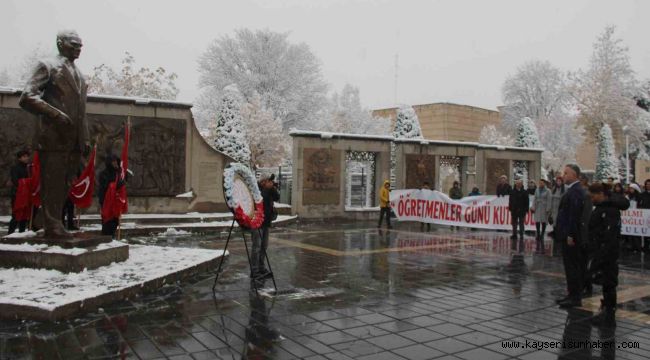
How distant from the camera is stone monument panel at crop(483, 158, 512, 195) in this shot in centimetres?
2558

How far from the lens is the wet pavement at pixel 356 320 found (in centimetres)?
500

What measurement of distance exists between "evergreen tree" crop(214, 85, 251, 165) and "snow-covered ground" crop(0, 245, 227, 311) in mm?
19443

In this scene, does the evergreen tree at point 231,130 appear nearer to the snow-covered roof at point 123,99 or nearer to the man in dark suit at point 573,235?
the snow-covered roof at point 123,99

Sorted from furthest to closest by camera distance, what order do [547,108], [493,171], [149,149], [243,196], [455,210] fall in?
1. [547,108]
2. [493,171]
3. [455,210]
4. [149,149]
5. [243,196]

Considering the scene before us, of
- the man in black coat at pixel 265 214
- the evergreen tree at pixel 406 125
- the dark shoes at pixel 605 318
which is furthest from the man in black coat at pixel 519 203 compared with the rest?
the evergreen tree at pixel 406 125

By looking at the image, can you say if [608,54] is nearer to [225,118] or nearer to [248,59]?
[248,59]

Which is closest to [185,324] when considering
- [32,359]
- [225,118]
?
[32,359]

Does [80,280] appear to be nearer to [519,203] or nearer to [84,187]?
[84,187]

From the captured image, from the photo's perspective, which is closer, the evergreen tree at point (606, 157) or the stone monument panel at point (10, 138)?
the stone monument panel at point (10, 138)

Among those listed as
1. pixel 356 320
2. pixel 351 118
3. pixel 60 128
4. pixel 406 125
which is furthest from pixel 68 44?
pixel 351 118

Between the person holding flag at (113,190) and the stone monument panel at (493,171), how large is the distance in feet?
63.5

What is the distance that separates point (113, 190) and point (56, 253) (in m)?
2.42

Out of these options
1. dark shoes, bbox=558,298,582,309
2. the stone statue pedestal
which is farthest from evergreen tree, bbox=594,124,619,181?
the stone statue pedestal

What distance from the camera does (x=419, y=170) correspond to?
77.0ft
